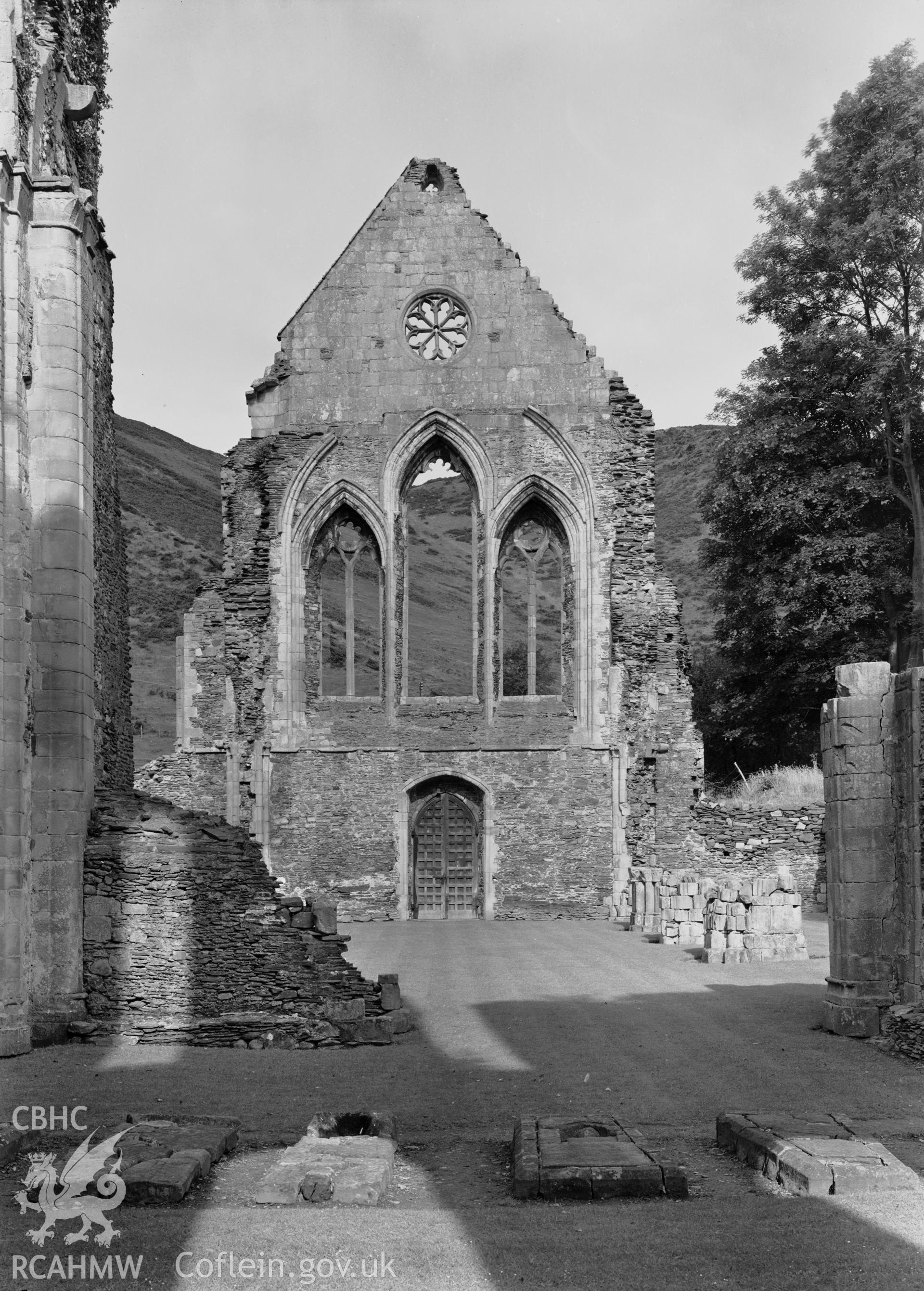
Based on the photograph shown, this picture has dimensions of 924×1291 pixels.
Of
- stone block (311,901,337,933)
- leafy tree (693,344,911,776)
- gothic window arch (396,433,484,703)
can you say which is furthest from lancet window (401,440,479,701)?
stone block (311,901,337,933)

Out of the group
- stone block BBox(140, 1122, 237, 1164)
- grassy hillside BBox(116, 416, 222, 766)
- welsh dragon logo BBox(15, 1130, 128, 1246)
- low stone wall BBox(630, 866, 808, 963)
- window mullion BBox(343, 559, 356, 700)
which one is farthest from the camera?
grassy hillside BBox(116, 416, 222, 766)

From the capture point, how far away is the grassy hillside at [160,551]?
4447cm

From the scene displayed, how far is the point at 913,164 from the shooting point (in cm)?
2583

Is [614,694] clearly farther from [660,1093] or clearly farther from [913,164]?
[660,1093]

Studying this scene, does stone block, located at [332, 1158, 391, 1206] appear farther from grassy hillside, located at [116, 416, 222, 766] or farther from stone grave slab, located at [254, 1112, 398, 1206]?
grassy hillside, located at [116, 416, 222, 766]

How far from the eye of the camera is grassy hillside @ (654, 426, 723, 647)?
2630 inches

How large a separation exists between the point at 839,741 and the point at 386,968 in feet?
21.9

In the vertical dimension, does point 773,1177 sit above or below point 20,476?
below

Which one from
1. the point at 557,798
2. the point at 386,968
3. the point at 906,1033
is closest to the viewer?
the point at 906,1033

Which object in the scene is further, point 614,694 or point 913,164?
point 913,164

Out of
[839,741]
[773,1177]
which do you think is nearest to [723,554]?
[839,741]

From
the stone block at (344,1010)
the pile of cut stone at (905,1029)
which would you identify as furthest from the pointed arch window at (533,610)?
the pile of cut stone at (905,1029)

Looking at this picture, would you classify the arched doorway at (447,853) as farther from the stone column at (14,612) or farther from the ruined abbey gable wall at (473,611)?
the stone column at (14,612)

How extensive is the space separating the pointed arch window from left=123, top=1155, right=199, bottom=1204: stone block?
16670mm
